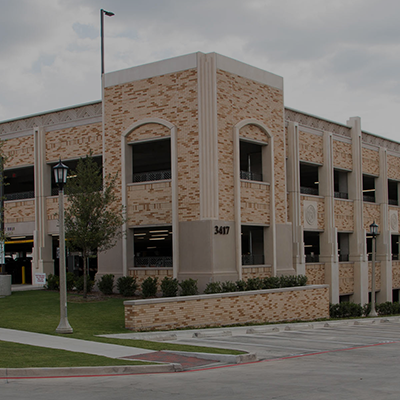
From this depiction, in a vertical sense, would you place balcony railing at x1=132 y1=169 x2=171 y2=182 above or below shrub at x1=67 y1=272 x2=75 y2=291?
above

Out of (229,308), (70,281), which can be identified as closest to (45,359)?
(229,308)

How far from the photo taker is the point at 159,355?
13.8m

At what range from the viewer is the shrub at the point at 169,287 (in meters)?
26.3

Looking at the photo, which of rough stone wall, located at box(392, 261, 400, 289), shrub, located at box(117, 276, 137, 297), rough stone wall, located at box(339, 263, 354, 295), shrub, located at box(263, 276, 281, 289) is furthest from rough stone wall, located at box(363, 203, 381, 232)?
shrub, located at box(117, 276, 137, 297)

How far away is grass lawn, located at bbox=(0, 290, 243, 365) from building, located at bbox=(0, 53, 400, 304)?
4.09 m

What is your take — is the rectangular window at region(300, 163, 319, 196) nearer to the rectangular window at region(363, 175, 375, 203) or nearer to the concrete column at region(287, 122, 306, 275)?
the concrete column at region(287, 122, 306, 275)

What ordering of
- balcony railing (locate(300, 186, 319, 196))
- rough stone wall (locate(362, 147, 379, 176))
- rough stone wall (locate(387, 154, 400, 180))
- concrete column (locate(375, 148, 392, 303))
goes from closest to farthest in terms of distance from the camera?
balcony railing (locate(300, 186, 319, 196)), rough stone wall (locate(362, 147, 379, 176)), concrete column (locate(375, 148, 392, 303)), rough stone wall (locate(387, 154, 400, 180))

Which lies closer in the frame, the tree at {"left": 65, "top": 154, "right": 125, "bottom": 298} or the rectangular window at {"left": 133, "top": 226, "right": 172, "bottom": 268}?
the tree at {"left": 65, "top": 154, "right": 125, "bottom": 298}

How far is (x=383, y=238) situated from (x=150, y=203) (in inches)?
807

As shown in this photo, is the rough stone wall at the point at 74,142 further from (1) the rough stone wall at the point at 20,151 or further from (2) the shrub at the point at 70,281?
(2) the shrub at the point at 70,281

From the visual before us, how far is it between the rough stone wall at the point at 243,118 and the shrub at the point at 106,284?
615 centimetres

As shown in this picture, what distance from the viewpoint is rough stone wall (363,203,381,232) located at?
40812 millimetres

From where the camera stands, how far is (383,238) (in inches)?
1671

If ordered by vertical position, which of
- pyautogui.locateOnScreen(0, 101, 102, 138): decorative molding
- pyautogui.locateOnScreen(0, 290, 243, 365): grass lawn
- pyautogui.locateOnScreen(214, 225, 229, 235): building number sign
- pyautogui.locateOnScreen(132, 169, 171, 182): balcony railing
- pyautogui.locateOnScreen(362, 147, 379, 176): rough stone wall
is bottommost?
pyautogui.locateOnScreen(0, 290, 243, 365): grass lawn
